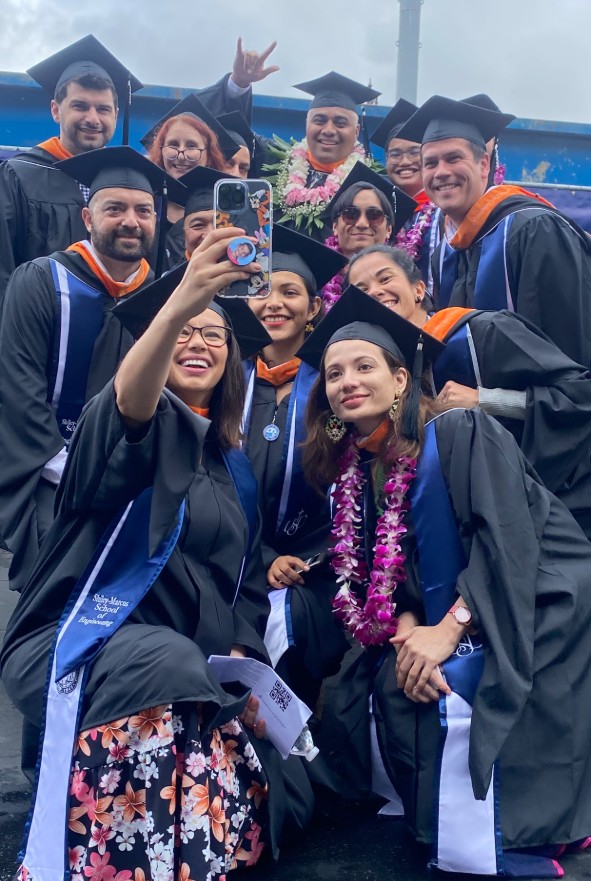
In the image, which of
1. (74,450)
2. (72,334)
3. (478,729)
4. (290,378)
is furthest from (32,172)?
(478,729)

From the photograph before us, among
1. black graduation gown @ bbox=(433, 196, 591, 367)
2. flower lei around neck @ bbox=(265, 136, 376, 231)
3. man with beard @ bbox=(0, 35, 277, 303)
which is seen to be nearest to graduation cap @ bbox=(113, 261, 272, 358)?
black graduation gown @ bbox=(433, 196, 591, 367)

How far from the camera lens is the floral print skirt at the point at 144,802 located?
246cm

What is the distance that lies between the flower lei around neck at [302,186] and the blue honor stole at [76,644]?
2.83 m

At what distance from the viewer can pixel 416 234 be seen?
16.4ft

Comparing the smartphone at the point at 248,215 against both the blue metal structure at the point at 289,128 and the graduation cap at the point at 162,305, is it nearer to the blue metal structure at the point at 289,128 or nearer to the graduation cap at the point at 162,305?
the graduation cap at the point at 162,305

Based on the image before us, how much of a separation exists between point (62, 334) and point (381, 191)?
1.79m

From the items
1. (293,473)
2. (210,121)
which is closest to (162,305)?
(293,473)

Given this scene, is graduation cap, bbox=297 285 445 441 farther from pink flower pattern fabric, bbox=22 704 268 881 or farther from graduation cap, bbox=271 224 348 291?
pink flower pattern fabric, bbox=22 704 268 881

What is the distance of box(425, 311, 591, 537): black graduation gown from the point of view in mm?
3512

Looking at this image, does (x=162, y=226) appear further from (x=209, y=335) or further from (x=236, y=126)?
(x=209, y=335)

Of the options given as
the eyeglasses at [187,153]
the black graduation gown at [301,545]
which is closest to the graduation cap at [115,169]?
the eyeglasses at [187,153]

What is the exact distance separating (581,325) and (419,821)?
2041 mm

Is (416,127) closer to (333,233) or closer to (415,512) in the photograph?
(333,233)

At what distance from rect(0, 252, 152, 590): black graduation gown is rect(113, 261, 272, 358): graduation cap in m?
0.48
